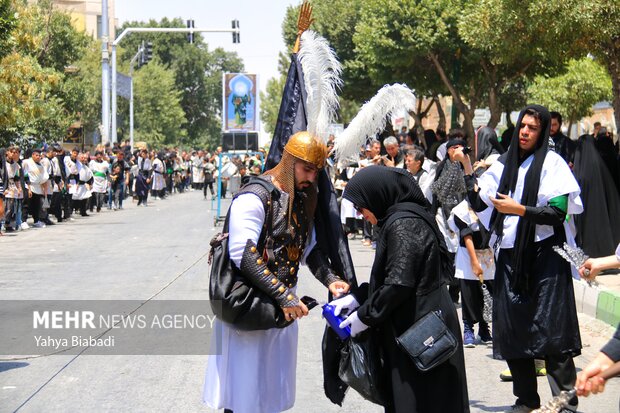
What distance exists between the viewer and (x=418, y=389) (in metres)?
4.53

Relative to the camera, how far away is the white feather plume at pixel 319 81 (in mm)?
5590

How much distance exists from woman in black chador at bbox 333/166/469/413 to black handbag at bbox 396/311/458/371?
0.23ft

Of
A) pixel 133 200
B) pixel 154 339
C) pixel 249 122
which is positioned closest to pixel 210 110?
pixel 133 200

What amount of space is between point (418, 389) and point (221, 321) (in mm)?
1128

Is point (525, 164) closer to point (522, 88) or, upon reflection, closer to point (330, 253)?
point (330, 253)

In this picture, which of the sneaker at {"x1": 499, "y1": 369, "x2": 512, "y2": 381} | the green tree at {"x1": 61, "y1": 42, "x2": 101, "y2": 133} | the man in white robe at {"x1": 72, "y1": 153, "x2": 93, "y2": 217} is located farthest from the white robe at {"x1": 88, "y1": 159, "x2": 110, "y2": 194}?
the sneaker at {"x1": 499, "y1": 369, "x2": 512, "y2": 381}

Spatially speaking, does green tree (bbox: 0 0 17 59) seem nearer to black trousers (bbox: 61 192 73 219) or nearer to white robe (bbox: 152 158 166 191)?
black trousers (bbox: 61 192 73 219)

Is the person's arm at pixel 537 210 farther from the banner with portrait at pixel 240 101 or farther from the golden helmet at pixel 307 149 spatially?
the banner with portrait at pixel 240 101

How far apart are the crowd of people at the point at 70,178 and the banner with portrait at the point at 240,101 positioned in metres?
1.04

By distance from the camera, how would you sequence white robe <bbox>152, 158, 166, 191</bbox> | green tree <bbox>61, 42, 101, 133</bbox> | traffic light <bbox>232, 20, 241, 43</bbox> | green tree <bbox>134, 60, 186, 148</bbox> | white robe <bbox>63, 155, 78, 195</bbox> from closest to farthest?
A: white robe <bbox>63, 155, 78, 195</bbox>
traffic light <bbox>232, 20, 241, 43</bbox>
white robe <bbox>152, 158, 166, 191</bbox>
green tree <bbox>61, 42, 101, 133</bbox>
green tree <bbox>134, 60, 186, 148</bbox>

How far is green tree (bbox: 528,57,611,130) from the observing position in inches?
1774

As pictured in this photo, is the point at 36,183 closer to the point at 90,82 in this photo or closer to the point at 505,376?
the point at 505,376

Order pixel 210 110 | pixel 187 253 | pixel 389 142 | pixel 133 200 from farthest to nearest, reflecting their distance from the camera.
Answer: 1. pixel 210 110
2. pixel 133 200
3. pixel 187 253
4. pixel 389 142

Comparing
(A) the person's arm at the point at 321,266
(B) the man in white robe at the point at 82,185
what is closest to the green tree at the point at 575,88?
(B) the man in white robe at the point at 82,185
